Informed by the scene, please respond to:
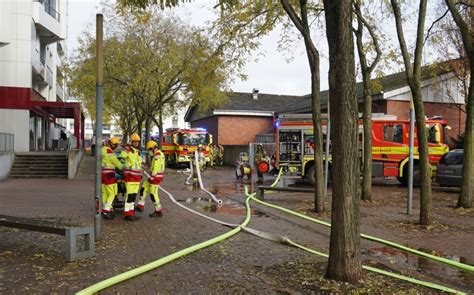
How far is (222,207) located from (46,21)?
22264 millimetres

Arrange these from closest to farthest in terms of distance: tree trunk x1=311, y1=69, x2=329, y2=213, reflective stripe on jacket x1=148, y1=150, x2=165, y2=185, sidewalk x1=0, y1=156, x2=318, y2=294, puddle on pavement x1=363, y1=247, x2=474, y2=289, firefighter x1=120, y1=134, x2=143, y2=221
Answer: sidewalk x1=0, y1=156, x2=318, y2=294
puddle on pavement x1=363, y1=247, x2=474, y2=289
firefighter x1=120, y1=134, x2=143, y2=221
reflective stripe on jacket x1=148, y1=150, x2=165, y2=185
tree trunk x1=311, y1=69, x2=329, y2=213

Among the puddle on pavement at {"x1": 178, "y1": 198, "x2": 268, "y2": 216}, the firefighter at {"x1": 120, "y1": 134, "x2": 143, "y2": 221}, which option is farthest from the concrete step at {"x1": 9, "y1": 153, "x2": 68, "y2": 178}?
the firefighter at {"x1": 120, "y1": 134, "x2": 143, "y2": 221}

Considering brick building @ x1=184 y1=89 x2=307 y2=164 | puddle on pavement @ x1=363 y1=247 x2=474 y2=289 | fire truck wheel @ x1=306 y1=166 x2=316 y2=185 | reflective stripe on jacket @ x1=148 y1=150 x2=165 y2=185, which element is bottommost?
puddle on pavement @ x1=363 y1=247 x2=474 y2=289

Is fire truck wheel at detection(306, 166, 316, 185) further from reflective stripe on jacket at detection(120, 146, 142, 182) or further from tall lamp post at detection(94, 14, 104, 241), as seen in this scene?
tall lamp post at detection(94, 14, 104, 241)

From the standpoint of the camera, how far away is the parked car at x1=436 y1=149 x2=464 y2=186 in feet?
54.5

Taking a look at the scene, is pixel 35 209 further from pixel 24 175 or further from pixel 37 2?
pixel 37 2

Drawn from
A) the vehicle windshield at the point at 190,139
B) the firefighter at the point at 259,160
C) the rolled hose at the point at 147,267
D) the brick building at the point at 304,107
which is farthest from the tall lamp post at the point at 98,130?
the vehicle windshield at the point at 190,139

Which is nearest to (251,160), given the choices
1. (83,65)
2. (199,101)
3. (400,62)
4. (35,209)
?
(199,101)

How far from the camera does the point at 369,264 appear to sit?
21.6 ft

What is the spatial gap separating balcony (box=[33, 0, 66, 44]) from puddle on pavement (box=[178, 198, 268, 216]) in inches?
762

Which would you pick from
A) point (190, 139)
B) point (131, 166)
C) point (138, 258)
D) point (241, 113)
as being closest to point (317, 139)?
point (131, 166)

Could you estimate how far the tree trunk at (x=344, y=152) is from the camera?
544cm

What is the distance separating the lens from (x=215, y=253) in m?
6.94

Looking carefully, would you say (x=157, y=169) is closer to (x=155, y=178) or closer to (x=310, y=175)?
(x=155, y=178)
